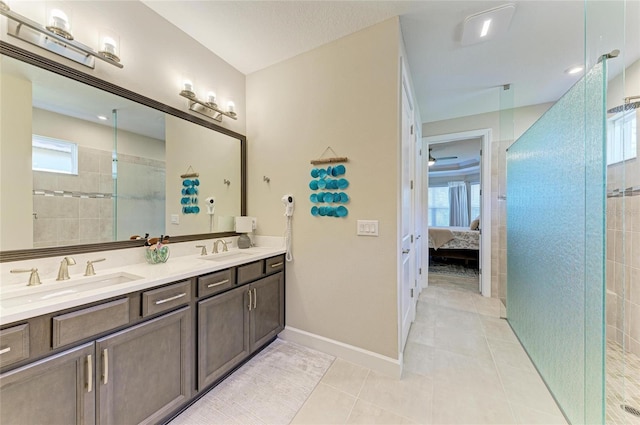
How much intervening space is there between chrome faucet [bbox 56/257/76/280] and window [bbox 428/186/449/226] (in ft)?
29.9

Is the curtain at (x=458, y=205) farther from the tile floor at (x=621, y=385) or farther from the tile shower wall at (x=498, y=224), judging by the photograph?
the tile floor at (x=621, y=385)

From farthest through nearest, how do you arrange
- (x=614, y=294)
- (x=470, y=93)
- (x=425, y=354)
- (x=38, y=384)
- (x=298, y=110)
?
1. (x=470, y=93)
2. (x=298, y=110)
3. (x=425, y=354)
4. (x=614, y=294)
5. (x=38, y=384)

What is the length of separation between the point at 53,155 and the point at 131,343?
3.79ft

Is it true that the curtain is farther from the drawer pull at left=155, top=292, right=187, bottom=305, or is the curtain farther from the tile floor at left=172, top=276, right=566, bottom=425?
the drawer pull at left=155, top=292, right=187, bottom=305

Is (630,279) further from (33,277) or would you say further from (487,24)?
(33,277)

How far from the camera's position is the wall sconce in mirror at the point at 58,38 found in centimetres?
120

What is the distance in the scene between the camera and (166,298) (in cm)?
132

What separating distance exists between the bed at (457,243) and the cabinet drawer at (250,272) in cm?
422

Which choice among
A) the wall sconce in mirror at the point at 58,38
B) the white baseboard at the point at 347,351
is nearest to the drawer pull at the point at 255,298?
the white baseboard at the point at 347,351

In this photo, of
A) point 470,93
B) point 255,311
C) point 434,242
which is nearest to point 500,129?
point 470,93

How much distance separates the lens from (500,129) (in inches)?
122

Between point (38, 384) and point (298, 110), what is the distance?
2.25 meters

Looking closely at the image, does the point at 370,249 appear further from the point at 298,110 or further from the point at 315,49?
the point at 315,49

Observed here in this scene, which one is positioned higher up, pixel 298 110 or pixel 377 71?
pixel 377 71
